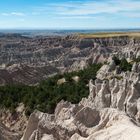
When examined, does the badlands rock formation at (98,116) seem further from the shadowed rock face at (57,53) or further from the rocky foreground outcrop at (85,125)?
the shadowed rock face at (57,53)

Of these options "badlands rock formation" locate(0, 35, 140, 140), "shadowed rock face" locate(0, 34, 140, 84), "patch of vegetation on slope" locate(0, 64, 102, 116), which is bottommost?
"shadowed rock face" locate(0, 34, 140, 84)

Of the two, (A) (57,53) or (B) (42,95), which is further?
(A) (57,53)

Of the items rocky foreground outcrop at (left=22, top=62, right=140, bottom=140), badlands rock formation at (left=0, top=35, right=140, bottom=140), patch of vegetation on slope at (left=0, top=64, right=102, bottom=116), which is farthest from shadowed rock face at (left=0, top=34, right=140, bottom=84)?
rocky foreground outcrop at (left=22, top=62, right=140, bottom=140)

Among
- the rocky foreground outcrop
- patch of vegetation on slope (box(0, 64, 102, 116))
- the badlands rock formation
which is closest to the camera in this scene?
the rocky foreground outcrop

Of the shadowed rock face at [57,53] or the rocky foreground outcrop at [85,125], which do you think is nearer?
the rocky foreground outcrop at [85,125]

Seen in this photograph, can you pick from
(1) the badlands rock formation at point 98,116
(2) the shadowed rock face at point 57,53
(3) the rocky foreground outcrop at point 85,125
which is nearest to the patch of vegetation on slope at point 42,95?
(1) the badlands rock formation at point 98,116

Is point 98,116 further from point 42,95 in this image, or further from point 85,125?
point 42,95

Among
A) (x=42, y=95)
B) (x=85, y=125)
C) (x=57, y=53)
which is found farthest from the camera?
(x=57, y=53)

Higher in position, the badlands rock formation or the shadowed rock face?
the badlands rock formation

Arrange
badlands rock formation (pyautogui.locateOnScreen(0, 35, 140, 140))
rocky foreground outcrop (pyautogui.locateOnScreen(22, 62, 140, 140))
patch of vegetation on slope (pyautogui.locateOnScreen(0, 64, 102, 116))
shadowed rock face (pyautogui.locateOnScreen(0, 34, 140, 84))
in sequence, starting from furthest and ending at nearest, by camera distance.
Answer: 1. shadowed rock face (pyautogui.locateOnScreen(0, 34, 140, 84))
2. patch of vegetation on slope (pyautogui.locateOnScreen(0, 64, 102, 116))
3. badlands rock formation (pyautogui.locateOnScreen(0, 35, 140, 140))
4. rocky foreground outcrop (pyautogui.locateOnScreen(22, 62, 140, 140))

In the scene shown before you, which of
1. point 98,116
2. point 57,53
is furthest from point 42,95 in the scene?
point 57,53

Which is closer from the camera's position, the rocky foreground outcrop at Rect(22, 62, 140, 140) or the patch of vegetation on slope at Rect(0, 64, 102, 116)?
the rocky foreground outcrop at Rect(22, 62, 140, 140)

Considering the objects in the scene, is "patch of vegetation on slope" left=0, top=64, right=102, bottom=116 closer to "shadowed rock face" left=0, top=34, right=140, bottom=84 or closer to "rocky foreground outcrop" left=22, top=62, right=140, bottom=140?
"rocky foreground outcrop" left=22, top=62, right=140, bottom=140
